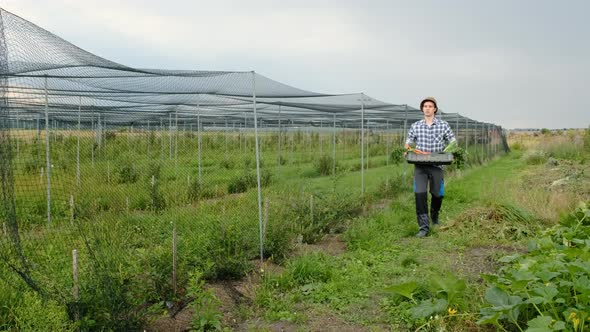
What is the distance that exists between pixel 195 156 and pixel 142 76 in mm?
8473

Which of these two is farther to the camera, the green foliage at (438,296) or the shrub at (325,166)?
the shrub at (325,166)

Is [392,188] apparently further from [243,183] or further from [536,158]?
[536,158]

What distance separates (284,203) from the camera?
671 cm

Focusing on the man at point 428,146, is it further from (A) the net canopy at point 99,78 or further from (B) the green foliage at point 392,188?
(B) the green foliage at point 392,188

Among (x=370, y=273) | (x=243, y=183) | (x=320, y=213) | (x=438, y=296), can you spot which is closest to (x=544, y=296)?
(x=438, y=296)

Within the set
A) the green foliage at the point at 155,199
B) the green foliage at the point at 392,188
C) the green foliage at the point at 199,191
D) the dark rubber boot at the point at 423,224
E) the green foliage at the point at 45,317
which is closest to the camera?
the green foliage at the point at 45,317

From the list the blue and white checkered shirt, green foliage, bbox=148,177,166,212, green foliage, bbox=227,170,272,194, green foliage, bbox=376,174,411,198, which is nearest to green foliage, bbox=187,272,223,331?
the blue and white checkered shirt

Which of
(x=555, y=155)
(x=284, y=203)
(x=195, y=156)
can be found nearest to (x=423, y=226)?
(x=284, y=203)

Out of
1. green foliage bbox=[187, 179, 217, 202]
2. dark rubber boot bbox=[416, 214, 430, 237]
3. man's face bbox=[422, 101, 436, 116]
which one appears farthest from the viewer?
green foliage bbox=[187, 179, 217, 202]

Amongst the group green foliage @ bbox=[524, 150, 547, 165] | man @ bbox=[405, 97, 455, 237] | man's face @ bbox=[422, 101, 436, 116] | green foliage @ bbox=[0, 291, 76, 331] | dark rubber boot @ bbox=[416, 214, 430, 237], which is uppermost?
man's face @ bbox=[422, 101, 436, 116]

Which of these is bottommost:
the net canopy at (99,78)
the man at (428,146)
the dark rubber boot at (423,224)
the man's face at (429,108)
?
the dark rubber boot at (423,224)

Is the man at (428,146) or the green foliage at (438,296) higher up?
the man at (428,146)

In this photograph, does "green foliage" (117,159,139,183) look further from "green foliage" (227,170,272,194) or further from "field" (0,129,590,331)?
"field" (0,129,590,331)

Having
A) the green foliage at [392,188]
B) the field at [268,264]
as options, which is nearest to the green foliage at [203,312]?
the field at [268,264]
